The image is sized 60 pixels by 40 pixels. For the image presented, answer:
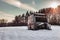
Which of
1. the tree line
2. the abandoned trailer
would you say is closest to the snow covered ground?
the abandoned trailer

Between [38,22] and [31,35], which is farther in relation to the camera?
[38,22]

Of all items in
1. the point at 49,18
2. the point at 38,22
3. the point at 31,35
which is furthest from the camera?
the point at 49,18

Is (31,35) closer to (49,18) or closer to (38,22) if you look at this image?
(38,22)

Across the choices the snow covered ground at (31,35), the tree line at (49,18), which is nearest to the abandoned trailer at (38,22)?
the snow covered ground at (31,35)

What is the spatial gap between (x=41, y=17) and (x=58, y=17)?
A: 8711 mm

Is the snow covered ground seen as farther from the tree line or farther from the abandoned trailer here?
the tree line

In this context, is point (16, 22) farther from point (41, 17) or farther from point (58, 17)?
point (41, 17)

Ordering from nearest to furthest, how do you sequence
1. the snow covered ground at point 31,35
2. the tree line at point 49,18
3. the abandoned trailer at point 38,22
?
the snow covered ground at point 31,35 < the abandoned trailer at point 38,22 < the tree line at point 49,18

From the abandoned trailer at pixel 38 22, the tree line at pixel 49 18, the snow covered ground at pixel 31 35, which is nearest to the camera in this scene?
the snow covered ground at pixel 31 35

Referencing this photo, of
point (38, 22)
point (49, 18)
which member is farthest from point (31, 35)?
point (49, 18)

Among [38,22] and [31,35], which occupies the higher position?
[38,22]

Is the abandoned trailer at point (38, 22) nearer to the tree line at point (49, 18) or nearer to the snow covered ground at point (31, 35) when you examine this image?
the snow covered ground at point (31, 35)

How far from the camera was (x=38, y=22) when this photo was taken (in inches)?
279

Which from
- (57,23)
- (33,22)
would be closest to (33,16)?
(33,22)
